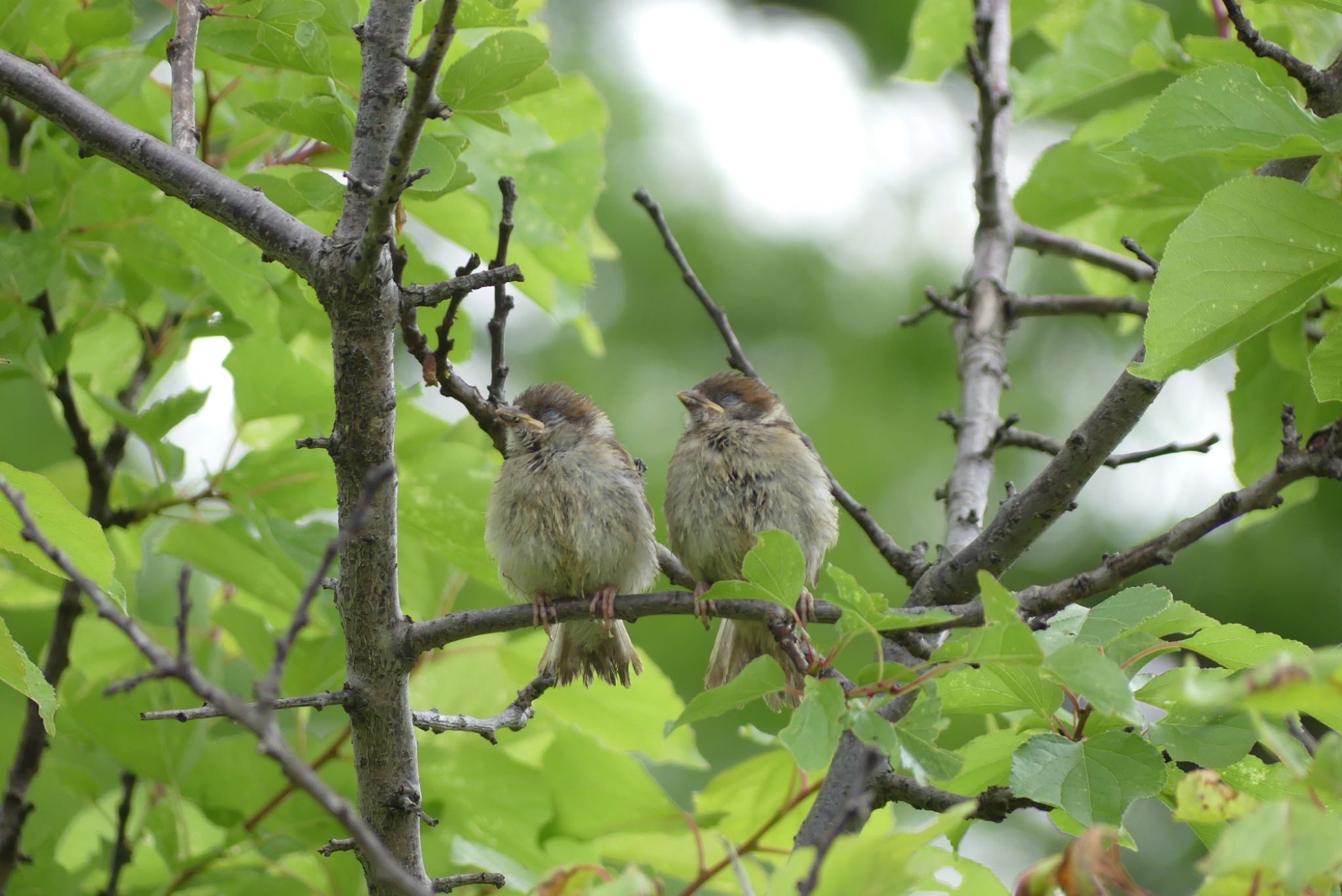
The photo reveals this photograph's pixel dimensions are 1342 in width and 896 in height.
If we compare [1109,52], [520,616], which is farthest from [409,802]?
[1109,52]

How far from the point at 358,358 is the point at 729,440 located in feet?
5.97

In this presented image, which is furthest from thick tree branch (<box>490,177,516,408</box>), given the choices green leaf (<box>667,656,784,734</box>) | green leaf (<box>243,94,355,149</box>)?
green leaf (<box>667,656,784,734</box>)

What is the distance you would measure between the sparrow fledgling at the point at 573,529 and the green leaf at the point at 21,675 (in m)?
1.22

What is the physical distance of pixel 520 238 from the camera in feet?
11.2

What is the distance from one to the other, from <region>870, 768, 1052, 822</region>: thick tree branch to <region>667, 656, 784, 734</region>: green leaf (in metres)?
0.46

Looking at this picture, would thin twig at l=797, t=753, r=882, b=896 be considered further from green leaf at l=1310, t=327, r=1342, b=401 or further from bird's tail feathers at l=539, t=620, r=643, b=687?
bird's tail feathers at l=539, t=620, r=643, b=687

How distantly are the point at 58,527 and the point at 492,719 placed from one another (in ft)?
3.40

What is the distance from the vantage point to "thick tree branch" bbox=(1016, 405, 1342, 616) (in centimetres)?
263

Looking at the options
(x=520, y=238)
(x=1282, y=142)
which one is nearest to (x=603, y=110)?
(x=520, y=238)

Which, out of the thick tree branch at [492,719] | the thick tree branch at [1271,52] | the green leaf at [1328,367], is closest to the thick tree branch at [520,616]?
the thick tree branch at [492,719]

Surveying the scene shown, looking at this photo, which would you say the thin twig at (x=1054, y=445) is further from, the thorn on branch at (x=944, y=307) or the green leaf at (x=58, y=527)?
the green leaf at (x=58, y=527)

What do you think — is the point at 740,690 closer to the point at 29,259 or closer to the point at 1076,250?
the point at 29,259

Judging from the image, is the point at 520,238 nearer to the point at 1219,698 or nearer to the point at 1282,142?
the point at 1282,142

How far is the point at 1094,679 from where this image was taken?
1.87 metres
